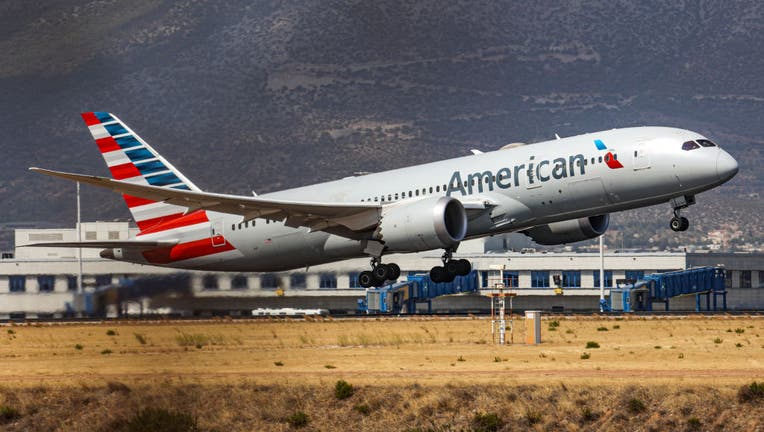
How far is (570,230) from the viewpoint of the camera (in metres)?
55.7

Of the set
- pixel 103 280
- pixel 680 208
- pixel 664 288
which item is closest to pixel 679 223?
pixel 680 208

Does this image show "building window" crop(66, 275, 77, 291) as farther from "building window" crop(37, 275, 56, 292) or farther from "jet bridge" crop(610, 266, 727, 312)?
"jet bridge" crop(610, 266, 727, 312)

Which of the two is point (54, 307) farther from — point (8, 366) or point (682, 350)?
point (682, 350)

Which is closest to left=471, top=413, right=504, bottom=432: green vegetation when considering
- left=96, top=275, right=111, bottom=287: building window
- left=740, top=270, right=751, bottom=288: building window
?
left=96, top=275, right=111, bottom=287: building window

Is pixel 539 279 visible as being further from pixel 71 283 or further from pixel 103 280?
pixel 103 280

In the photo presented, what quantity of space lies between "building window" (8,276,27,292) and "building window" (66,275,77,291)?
416 centimetres

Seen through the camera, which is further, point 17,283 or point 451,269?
point 17,283

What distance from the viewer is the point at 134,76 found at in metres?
110

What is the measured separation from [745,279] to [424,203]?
269ft

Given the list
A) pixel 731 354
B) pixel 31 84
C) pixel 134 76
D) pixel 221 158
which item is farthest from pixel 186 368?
pixel 221 158

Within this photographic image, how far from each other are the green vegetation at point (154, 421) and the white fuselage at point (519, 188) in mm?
17318

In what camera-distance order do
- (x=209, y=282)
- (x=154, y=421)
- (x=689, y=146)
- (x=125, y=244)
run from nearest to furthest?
(x=154, y=421) < (x=689, y=146) < (x=209, y=282) < (x=125, y=244)

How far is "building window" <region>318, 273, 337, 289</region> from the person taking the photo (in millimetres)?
61300

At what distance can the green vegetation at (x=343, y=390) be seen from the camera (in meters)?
41.9
